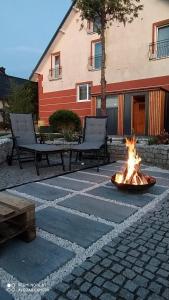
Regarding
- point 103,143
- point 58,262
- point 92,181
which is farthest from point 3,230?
point 103,143

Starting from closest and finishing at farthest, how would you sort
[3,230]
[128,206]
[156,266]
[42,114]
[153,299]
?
[153,299] < [156,266] < [3,230] < [128,206] < [42,114]

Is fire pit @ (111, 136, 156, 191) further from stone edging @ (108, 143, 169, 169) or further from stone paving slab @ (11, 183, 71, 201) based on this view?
stone edging @ (108, 143, 169, 169)

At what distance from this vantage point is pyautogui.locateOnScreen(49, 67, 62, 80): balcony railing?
17703 millimetres

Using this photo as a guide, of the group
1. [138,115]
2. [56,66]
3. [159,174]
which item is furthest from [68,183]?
[56,66]

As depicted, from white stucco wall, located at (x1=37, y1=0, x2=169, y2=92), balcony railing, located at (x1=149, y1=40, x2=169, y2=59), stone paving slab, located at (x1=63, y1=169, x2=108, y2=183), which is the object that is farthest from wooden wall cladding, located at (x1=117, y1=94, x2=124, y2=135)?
stone paving slab, located at (x1=63, y1=169, x2=108, y2=183)

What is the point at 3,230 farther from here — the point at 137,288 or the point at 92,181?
the point at 92,181

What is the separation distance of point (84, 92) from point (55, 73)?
294 cm

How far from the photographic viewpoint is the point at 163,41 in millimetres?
12836

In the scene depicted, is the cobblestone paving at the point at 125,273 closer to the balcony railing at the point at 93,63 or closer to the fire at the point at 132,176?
the fire at the point at 132,176

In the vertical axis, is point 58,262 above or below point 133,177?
below

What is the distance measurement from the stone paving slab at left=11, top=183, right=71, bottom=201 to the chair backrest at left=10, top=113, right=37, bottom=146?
2.10m

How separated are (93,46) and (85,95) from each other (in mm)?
2887

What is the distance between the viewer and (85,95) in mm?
16547

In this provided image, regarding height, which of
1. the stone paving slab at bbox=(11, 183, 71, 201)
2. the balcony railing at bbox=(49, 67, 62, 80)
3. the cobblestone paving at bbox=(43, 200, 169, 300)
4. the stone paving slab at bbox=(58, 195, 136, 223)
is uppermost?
the balcony railing at bbox=(49, 67, 62, 80)
